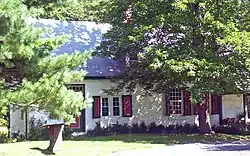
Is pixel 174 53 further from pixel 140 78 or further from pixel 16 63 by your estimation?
pixel 16 63

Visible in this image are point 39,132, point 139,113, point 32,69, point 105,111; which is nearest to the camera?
point 32,69

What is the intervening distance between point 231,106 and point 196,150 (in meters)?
14.7

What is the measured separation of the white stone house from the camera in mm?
25578

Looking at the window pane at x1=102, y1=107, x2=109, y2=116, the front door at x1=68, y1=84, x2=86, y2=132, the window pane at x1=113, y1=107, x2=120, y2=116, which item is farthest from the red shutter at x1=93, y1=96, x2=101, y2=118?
the window pane at x1=113, y1=107, x2=120, y2=116

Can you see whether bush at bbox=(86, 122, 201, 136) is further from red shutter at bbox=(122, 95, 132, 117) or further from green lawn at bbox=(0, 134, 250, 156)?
green lawn at bbox=(0, 134, 250, 156)

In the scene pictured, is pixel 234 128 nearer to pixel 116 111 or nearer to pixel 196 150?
pixel 116 111

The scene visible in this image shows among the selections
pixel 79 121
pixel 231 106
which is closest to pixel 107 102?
pixel 79 121

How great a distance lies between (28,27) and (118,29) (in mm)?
12104

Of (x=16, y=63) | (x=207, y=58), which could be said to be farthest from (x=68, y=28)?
(x=16, y=63)

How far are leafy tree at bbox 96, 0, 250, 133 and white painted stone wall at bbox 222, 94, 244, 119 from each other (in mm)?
7650

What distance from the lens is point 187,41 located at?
73.2 ft

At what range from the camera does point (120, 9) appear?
23.8 meters

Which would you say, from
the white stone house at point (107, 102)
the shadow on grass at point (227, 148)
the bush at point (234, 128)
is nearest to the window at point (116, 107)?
the white stone house at point (107, 102)

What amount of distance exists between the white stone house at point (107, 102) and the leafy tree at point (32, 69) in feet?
35.7
